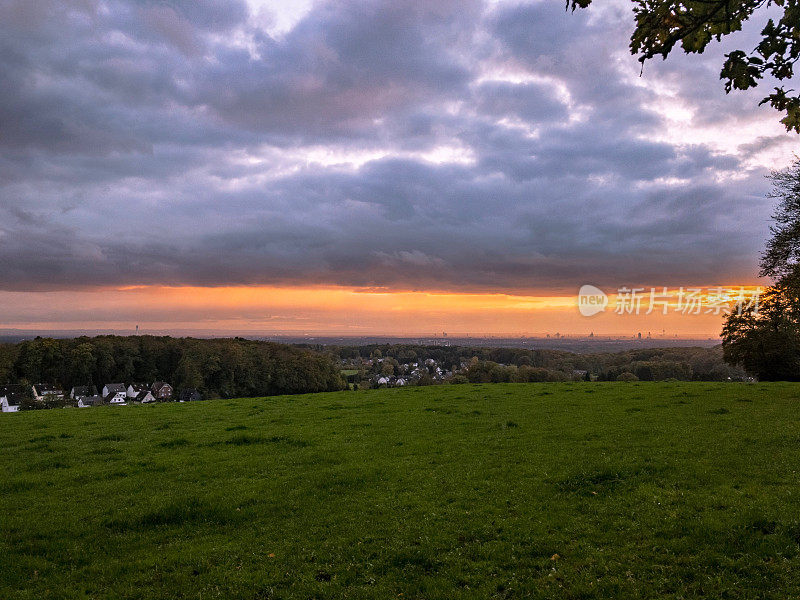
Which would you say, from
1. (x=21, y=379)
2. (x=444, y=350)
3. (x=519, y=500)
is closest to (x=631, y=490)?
(x=519, y=500)

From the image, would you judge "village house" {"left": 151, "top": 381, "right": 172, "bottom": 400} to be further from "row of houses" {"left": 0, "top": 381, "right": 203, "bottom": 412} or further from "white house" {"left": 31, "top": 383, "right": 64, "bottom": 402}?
"white house" {"left": 31, "top": 383, "right": 64, "bottom": 402}

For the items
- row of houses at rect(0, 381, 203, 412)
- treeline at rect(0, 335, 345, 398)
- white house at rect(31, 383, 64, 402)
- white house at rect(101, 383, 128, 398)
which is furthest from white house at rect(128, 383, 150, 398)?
white house at rect(31, 383, 64, 402)

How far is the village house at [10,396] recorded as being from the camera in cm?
7660

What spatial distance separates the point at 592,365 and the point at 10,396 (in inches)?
A: 4816

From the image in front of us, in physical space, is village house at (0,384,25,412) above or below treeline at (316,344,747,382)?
below

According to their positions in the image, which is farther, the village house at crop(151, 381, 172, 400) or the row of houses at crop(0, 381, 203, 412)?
the village house at crop(151, 381, 172, 400)

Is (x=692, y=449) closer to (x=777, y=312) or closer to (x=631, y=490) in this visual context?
(x=631, y=490)

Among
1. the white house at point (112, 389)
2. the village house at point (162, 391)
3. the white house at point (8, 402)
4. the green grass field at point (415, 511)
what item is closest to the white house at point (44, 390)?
the white house at point (8, 402)

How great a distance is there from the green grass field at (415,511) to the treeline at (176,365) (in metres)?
71.1

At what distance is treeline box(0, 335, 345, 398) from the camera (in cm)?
8975

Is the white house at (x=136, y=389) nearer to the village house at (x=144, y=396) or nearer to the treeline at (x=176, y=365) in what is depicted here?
the village house at (x=144, y=396)

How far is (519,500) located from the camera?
11336 mm

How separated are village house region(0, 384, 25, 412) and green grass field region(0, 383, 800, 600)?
243 feet

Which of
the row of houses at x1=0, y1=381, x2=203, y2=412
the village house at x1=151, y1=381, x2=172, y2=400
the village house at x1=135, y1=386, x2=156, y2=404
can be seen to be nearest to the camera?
the row of houses at x1=0, y1=381, x2=203, y2=412
